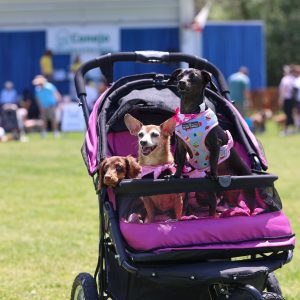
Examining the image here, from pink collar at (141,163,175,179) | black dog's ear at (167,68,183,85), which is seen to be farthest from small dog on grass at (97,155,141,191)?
black dog's ear at (167,68,183,85)

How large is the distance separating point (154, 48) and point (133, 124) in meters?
19.7

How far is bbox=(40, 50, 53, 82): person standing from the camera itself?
24.0 metres

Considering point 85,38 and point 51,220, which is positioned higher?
point 85,38

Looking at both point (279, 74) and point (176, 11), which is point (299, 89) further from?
point (279, 74)

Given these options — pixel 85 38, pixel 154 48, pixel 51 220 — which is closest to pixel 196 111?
pixel 51 220

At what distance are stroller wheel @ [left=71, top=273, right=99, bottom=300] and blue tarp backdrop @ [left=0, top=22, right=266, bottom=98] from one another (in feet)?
62.3

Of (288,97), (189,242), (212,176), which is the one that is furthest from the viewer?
(288,97)

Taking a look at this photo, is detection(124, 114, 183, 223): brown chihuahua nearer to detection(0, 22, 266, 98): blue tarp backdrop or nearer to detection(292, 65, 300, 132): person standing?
detection(292, 65, 300, 132): person standing

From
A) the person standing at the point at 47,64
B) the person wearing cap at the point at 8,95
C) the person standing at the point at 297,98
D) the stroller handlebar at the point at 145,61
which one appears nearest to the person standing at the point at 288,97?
the person standing at the point at 297,98

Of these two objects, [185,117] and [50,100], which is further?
[50,100]

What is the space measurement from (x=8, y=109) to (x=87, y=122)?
1533 centimetres

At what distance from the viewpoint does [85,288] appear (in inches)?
188

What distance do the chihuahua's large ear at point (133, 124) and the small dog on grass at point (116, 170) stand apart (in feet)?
1.11

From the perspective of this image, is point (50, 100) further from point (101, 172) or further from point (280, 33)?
point (280, 33)
